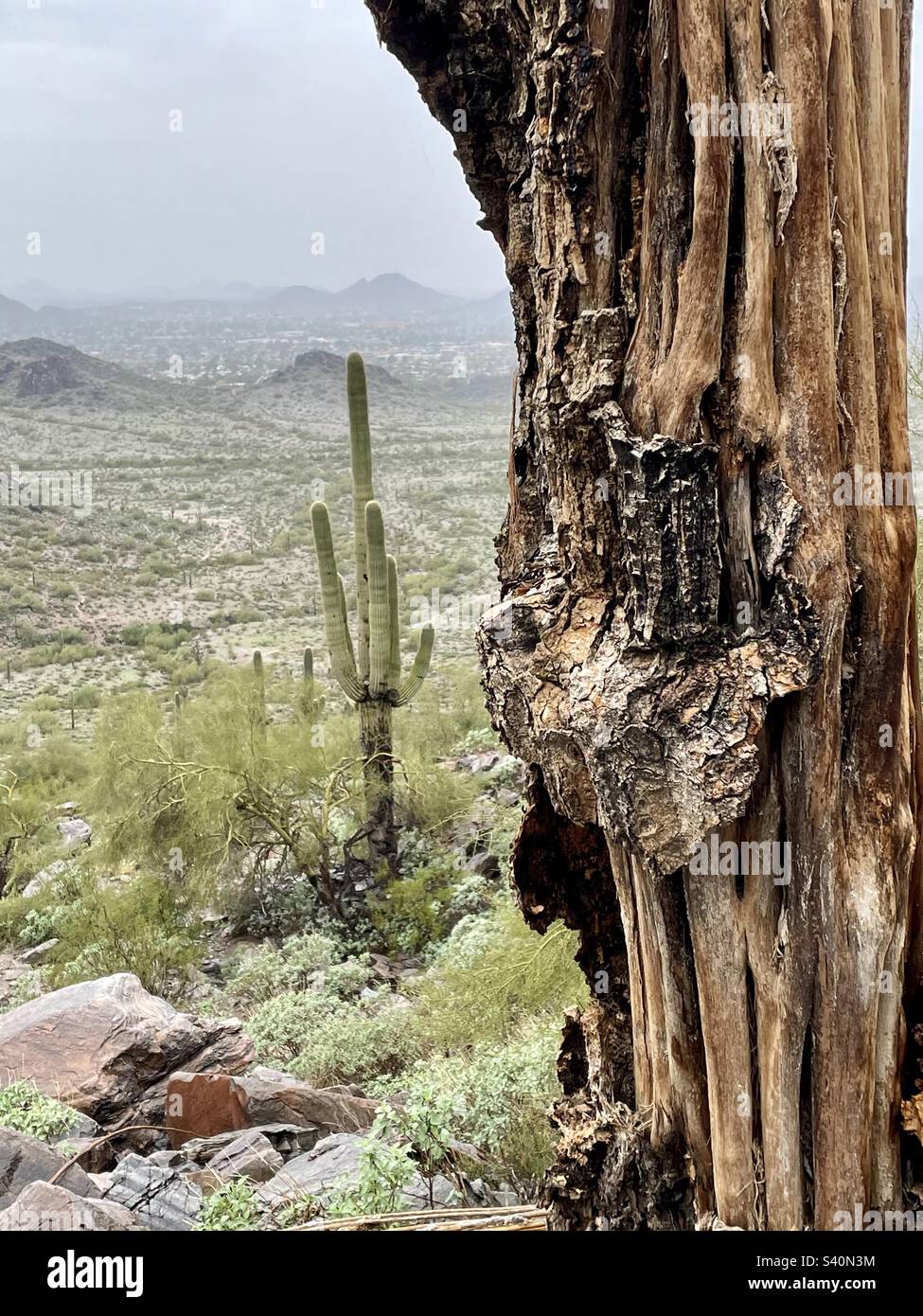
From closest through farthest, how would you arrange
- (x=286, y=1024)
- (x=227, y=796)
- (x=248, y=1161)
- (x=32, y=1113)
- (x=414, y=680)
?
(x=32, y=1113) < (x=248, y=1161) < (x=286, y=1024) < (x=227, y=796) < (x=414, y=680)

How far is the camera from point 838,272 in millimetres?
1691

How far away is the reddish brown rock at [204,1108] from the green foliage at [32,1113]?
0.63m

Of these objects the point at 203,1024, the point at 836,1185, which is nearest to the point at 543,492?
the point at 836,1185

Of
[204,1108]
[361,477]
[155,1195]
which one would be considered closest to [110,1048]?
[204,1108]

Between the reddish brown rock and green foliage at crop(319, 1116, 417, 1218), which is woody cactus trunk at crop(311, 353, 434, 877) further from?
green foliage at crop(319, 1116, 417, 1218)

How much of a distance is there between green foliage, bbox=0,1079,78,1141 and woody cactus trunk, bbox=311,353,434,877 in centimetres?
575

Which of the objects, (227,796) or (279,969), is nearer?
(279,969)

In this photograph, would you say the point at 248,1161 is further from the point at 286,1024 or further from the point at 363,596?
the point at 363,596

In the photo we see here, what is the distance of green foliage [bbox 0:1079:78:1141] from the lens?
4250mm

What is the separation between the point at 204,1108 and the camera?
202 inches

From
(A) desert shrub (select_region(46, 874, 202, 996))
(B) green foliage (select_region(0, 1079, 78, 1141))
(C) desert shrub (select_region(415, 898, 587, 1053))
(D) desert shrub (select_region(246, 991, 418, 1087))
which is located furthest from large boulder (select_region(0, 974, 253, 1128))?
(A) desert shrub (select_region(46, 874, 202, 996))

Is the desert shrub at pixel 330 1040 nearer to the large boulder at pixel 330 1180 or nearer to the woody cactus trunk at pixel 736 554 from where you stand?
the large boulder at pixel 330 1180

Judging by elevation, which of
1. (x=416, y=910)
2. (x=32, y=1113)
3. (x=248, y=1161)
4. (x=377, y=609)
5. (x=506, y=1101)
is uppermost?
(x=377, y=609)

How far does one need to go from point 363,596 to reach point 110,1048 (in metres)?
5.33
